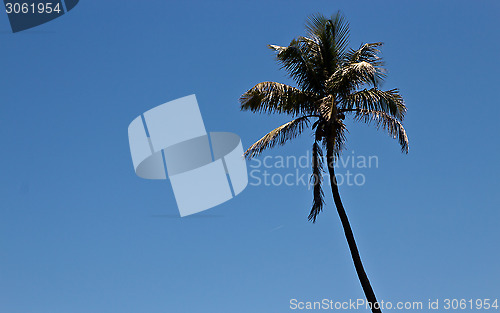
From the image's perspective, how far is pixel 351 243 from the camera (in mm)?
21250

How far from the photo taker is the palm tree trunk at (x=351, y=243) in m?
20.6

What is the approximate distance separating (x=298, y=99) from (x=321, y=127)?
1344 millimetres

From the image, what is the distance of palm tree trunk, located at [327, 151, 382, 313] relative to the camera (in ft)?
67.7

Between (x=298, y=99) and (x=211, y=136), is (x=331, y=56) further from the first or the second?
(x=211, y=136)

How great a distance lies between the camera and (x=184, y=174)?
29312mm

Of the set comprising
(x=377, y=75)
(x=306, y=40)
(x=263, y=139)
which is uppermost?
(x=306, y=40)

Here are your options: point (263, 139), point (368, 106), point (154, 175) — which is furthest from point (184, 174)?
point (368, 106)

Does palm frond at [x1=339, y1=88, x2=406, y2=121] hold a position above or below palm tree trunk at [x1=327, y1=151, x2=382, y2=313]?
above

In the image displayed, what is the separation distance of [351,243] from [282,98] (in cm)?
559

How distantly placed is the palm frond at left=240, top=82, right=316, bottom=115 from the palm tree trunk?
2049 mm

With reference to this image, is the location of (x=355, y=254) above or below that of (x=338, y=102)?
below

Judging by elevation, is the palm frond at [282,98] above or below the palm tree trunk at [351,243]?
above

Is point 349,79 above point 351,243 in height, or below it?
above

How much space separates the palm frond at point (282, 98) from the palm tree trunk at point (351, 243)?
2.05 meters
